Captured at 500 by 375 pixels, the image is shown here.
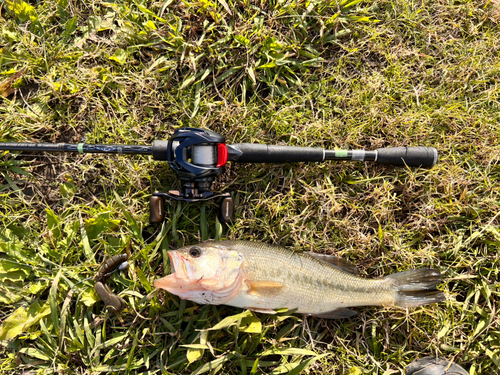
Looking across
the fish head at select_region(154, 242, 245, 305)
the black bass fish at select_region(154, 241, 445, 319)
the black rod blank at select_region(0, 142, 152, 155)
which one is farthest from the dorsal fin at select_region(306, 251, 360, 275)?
the black rod blank at select_region(0, 142, 152, 155)

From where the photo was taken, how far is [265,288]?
2.66 meters

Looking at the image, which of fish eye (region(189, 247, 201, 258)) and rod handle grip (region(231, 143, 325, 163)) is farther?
rod handle grip (region(231, 143, 325, 163))

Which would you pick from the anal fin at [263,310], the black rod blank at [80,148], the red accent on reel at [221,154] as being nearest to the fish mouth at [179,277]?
the anal fin at [263,310]

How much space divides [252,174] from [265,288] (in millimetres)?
1096

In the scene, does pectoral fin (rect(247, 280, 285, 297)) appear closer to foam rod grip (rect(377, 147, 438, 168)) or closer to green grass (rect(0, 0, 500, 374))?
green grass (rect(0, 0, 500, 374))

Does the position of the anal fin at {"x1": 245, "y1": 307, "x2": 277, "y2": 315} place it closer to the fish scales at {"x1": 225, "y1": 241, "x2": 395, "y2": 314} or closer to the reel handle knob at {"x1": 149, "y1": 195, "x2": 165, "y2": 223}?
the fish scales at {"x1": 225, "y1": 241, "x2": 395, "y2": 314}

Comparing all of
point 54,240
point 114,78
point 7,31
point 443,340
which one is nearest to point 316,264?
point 443,340

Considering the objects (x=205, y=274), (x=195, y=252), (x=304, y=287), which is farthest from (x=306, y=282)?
(x=195, y=252)

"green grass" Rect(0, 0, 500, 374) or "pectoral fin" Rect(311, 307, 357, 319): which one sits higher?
"green grass" Rect(0, 0, 500, 374)

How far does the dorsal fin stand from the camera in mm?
2936

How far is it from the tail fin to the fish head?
1.48 meters

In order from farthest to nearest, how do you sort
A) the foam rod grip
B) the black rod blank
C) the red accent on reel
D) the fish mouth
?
the foam rod grip
the black rod blank
the red accent on reel
the fish mouth

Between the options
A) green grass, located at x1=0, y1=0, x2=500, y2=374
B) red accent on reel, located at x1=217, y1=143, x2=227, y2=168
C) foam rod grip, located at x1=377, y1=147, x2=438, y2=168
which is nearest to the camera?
red accent on reel, located at x1=217, y1=143, x2=227, y2=168

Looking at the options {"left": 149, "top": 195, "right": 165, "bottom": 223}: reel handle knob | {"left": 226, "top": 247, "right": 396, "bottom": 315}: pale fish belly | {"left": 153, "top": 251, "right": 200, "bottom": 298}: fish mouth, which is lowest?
{"left": 226, "top": 247, "right": 396, "bottom": 315}: pale fish belly
